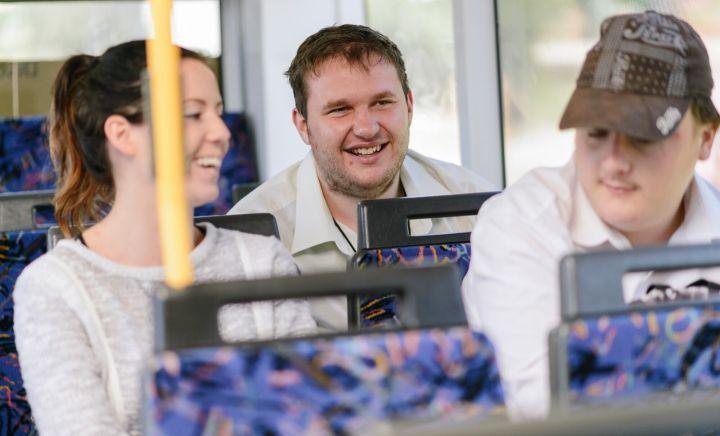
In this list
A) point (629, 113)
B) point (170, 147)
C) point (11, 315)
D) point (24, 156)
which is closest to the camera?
point (170, 147)

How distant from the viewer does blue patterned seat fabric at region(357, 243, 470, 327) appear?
2.08 m

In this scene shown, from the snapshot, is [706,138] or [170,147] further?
[706,138]

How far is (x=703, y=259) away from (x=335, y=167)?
1.43 metres

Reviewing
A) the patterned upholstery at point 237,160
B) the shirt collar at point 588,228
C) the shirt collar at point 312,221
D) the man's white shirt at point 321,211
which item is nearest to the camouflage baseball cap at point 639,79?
the shirt collar at point 588,228

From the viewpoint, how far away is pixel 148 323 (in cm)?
156

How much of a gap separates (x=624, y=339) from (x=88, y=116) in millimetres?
863

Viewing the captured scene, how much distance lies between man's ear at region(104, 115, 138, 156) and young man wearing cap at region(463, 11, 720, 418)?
19.3 inches

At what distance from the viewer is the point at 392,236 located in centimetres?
209

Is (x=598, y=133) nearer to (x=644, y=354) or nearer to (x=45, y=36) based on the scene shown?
(x=644, y=354)

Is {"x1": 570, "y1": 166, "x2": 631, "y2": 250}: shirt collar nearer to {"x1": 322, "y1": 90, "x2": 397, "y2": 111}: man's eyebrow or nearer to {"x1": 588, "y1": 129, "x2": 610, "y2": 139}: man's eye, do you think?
{"x1": 588, "y1": 129, "x2": 610, "y2": 139}: man's eye

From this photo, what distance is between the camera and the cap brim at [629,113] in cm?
146

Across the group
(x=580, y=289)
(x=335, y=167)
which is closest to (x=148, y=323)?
(x=580, y=289)

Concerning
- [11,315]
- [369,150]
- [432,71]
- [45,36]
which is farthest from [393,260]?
[45,36]

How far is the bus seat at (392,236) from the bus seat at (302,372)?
0.88m
